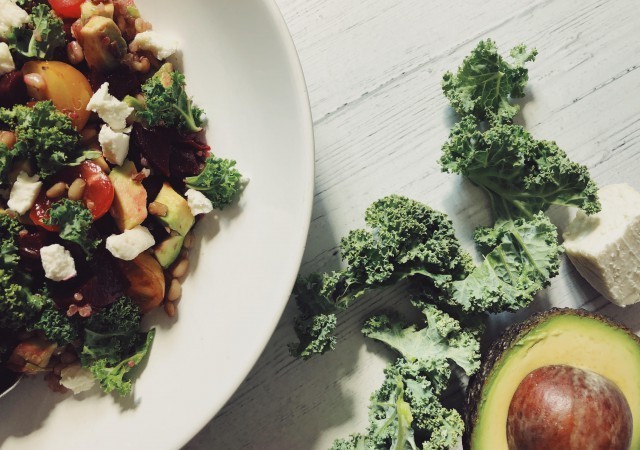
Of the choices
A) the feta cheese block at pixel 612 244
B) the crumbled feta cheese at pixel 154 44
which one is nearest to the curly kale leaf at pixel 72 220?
the crumbled feta cheese at pixel 154 44

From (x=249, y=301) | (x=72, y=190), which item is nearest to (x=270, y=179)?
(x=249, y=301)

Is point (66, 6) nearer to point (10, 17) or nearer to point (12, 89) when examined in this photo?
point (10, 17)

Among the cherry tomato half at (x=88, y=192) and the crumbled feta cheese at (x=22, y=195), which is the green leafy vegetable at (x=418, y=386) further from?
the crumbled feta cheese at (x=22, y=195)

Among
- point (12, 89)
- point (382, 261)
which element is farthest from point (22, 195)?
point (382, 261)

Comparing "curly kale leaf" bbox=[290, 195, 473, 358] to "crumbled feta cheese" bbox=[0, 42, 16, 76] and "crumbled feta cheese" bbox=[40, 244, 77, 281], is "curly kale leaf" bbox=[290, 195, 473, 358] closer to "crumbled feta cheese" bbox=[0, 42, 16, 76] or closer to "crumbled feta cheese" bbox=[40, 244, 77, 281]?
"crumbled feta cheese" bbox=[40, 244, 77, 281]

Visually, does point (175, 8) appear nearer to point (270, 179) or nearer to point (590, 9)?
point (270, 179)

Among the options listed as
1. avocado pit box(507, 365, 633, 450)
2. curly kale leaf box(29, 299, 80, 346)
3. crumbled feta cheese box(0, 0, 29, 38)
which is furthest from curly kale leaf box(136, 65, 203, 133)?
avocado pit box(507, 365, 633, 450)

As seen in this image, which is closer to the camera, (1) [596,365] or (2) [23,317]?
(2) [23,317]
